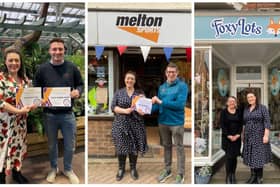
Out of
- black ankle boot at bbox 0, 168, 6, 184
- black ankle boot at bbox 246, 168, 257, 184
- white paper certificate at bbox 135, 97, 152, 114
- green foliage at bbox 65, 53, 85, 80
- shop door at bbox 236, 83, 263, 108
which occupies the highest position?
green foliage at bbox 65, 53, 85, 80

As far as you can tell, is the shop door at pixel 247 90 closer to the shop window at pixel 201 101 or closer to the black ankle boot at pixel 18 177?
the shop window at pixel 201 101

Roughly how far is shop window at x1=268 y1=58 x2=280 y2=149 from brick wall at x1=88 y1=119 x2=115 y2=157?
269cm

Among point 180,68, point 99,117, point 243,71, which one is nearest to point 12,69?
point 99,117

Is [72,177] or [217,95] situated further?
[217,95]

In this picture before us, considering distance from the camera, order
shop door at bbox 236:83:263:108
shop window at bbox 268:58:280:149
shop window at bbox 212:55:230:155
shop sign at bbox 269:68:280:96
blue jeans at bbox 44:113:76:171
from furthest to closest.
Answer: shop sign at bbox 269:68:280:96 → shop window at bbox 268:58:280:149 → shop door at bbox 236:83:263:108 → shop window at bbox 212:55:230:155 → blue jeans at bbox 44:113:76:171

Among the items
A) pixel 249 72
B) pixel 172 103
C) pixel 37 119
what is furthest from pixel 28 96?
pixel 249 72

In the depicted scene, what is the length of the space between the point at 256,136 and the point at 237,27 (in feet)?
4.86

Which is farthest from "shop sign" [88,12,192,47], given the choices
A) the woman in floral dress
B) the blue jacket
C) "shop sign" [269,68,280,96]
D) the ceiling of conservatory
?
"shop sign" [269,68,280,96]

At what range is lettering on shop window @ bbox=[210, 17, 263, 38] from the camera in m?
5.09

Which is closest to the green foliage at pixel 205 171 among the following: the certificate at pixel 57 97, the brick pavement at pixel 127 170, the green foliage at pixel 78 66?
the brick pavement at pixel 127 170

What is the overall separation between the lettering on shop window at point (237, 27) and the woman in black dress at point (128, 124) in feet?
4.44

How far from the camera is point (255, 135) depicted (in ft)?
16.2

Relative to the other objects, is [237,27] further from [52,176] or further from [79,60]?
[52,176]

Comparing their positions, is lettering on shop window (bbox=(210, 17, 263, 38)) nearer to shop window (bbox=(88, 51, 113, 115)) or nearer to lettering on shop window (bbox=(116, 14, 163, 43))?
lettering on shop window (bbox=(116, 14, 163, 43))
